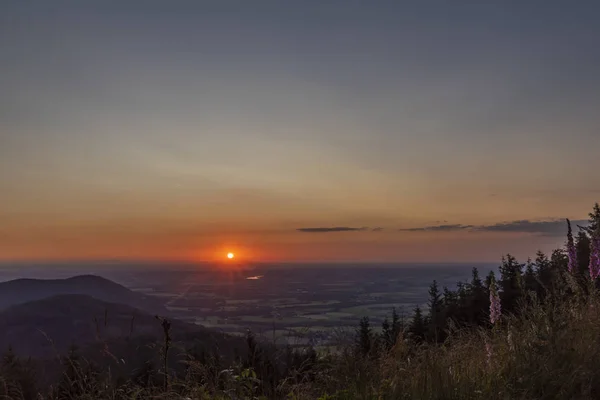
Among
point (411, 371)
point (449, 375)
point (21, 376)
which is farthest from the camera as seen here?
point (21, 376)

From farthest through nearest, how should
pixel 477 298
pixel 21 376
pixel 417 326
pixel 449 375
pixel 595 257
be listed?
pixel 477 298
pixel 417 326
pixel 21 376
pixel 595 257
pixel 449 375

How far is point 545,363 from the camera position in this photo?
4.82 metres

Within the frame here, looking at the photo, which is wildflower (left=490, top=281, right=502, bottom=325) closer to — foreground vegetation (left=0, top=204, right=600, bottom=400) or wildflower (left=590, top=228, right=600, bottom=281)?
foreground vegetation (left=0, top=204, right=600, bottom=400)

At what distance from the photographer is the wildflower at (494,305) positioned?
7059 millimetres

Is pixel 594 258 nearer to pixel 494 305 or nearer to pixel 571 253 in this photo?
pixel 571 253

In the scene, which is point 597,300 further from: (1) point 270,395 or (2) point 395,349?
(1) point 270,395

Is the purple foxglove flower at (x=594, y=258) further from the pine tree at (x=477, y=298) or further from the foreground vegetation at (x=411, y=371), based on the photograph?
the pine tree at (x=477, y=298)

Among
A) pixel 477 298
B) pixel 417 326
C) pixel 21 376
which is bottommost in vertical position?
pixel 21 376

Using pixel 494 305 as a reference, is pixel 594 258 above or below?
above

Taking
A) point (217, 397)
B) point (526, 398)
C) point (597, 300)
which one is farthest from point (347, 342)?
point (597, 300)

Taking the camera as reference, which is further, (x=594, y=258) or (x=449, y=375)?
(x=594, y=258)

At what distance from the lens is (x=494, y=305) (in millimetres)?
7098

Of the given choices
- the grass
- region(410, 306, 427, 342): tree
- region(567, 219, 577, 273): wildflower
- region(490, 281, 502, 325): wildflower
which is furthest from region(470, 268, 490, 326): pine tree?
the grass

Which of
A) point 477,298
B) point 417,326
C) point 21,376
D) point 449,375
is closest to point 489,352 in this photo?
point 449,375
